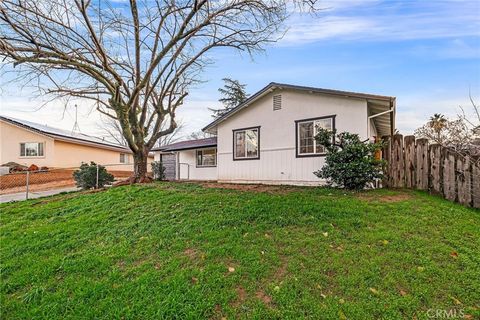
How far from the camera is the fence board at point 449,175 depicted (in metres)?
8.07

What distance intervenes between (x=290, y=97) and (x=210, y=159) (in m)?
8.12

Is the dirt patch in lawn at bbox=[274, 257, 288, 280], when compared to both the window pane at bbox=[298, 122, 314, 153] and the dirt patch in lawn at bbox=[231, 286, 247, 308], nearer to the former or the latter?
the dirt patch in lawn at bbox=[231, 286, 247, 308]

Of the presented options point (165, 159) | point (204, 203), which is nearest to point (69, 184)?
point (165, 159)

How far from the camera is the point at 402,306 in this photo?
3232 mm

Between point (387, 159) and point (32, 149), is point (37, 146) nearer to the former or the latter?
point (32, 149)

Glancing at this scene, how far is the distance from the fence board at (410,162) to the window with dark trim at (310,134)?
2542 mm

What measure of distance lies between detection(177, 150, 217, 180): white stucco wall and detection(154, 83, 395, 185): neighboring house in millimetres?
4117

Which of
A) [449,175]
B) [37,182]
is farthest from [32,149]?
[449,175]

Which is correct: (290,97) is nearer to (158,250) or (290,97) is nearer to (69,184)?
(158,250)

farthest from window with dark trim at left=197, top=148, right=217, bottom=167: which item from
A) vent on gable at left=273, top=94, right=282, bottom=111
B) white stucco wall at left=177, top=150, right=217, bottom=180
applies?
vent on gable at left=273, top=94, right=282, bottom=111

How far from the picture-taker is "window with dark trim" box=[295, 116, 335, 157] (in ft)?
35.3

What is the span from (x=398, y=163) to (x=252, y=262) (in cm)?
728

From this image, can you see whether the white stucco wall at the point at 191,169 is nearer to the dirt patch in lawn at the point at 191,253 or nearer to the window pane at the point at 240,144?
the window pane at the point at 240,144

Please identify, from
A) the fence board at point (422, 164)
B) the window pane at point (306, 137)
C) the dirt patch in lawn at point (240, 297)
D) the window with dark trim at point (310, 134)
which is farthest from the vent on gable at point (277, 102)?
the dirt patch in lawn at point (240, 297)
